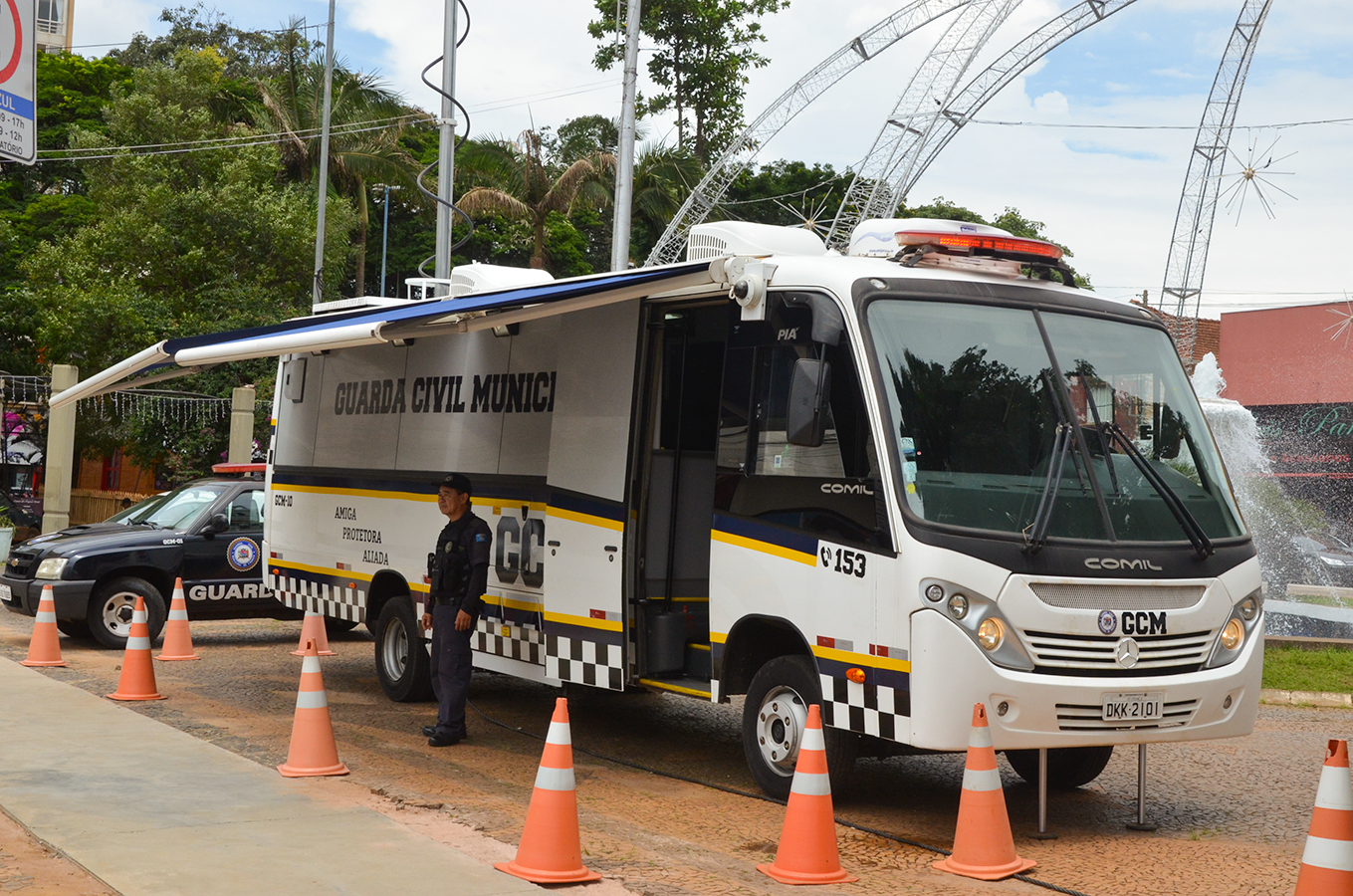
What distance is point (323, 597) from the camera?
11.8 meters

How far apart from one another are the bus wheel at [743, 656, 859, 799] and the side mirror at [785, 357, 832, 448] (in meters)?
1.28

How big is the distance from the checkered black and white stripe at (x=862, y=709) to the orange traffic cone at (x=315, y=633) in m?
5.70

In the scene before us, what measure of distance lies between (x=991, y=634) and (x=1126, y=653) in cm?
77

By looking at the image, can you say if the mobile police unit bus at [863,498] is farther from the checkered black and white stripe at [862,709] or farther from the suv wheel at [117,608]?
the suv wheel at [117,608]

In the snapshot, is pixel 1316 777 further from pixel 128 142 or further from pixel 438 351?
pixel 128 142

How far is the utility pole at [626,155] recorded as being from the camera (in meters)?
19.7

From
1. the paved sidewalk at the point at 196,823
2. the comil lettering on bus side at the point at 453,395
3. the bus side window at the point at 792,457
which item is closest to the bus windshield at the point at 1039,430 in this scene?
the bus side window at the point at 792,457

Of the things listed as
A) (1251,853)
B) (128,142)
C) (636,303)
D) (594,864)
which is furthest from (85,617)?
(128,142)

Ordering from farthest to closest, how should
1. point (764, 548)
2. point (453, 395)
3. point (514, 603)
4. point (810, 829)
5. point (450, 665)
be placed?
1. point (453, 395)
2. point (514, 603)
3. point (450, 665)
4. point (764, 548)
5. point (810, 829)

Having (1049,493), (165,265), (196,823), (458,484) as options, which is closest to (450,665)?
(458,484)

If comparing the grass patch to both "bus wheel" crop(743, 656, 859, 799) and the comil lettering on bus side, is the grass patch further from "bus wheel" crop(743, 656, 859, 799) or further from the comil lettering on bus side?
the comil lettering on bus side

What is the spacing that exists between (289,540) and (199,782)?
4881mm

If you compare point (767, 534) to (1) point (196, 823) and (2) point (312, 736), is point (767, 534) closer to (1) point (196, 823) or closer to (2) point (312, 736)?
(2) point (312, 736)

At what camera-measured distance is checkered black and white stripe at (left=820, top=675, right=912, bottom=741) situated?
21.9ft
